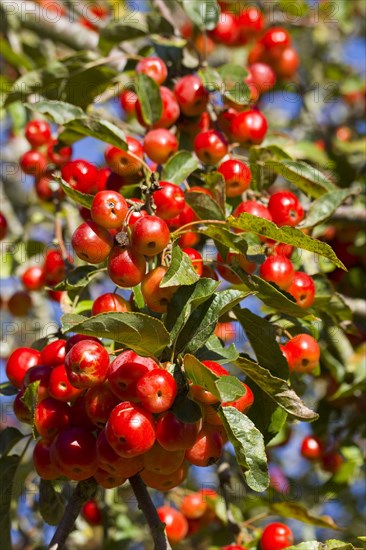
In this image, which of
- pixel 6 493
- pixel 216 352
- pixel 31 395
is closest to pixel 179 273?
pixel 216 352

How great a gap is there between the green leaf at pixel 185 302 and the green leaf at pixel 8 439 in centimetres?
59

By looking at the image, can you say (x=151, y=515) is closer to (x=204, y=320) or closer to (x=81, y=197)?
(x=204, y=320)

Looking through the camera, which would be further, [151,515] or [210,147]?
[210,147]

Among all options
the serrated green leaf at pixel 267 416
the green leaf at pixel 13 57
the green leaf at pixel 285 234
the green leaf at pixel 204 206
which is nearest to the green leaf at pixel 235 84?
the green leaf at pixel 204 206

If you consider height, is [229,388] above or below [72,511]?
above

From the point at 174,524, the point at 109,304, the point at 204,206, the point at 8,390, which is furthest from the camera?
the point at 174,524

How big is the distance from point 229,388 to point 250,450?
0.15m

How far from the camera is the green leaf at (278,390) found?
1.39m

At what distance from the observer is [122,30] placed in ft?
7.66

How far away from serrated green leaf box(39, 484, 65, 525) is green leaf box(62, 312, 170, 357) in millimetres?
536

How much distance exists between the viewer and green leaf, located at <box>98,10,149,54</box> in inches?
91.2

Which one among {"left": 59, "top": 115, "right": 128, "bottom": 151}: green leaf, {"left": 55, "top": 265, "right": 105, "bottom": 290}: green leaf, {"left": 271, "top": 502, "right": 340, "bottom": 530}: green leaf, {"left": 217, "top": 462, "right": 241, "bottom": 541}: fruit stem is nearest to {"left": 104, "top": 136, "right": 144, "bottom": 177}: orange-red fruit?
{"left": 59, "top": 115, "right": 128, "bottom": 151}: green leaf

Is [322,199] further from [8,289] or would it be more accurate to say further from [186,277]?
[8,289]

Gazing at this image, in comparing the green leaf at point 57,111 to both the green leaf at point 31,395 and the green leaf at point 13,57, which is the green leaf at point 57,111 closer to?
the green leaf at point 31,395
